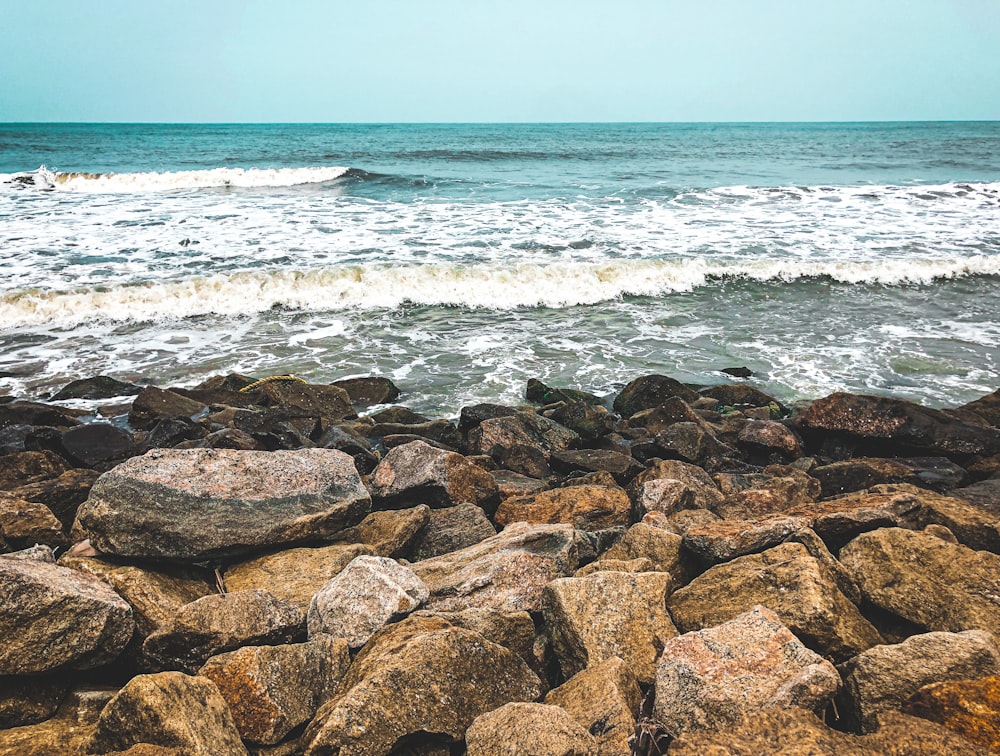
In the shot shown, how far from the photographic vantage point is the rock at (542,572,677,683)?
9.04ft

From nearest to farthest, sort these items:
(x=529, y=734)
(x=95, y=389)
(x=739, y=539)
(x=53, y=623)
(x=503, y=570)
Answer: (x=529, y=734) → (x=53, y=623) → (x=503, y=570) → (x=739, y=539) → (x=95, y=389)

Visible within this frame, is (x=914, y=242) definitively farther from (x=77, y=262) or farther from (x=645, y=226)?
(x=77, y=262)

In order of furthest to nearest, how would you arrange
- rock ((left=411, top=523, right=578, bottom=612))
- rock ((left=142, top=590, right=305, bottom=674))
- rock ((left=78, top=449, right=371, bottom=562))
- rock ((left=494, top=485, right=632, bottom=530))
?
rock ((left=494, top=485, right=632, bottom=530))
rock ((left=78, top=449, right=371, bottom=562))
rock ((left=411, top=523, right=578, bottom=612))
rock ((left=142, top=590, right=305, bottom=674))

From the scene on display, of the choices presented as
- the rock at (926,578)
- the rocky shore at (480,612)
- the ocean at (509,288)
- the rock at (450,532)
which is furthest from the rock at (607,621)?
the ocean at (509,288)

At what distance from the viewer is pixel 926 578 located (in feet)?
10.2

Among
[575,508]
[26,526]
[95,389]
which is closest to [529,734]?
[575,508]

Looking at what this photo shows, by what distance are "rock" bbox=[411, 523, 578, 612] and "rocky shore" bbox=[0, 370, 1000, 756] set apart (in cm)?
1

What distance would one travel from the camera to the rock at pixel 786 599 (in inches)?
110

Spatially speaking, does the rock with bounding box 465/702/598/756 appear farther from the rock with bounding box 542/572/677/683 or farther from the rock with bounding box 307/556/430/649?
the rock with bounding box 307/556/430/649

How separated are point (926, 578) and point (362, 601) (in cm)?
253

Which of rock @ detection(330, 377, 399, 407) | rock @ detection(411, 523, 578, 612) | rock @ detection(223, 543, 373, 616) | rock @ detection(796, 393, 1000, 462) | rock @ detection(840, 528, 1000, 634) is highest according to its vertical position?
rock @ detection(840, 528, 1000, 634)

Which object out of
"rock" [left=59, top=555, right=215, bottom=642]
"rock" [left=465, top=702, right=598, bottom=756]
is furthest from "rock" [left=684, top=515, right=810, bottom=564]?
"rock" [left=59, top=555, right=215, bottom=642]

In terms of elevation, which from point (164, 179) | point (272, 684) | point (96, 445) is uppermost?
point (164, 179)

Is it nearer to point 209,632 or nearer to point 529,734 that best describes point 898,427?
point 529,734
